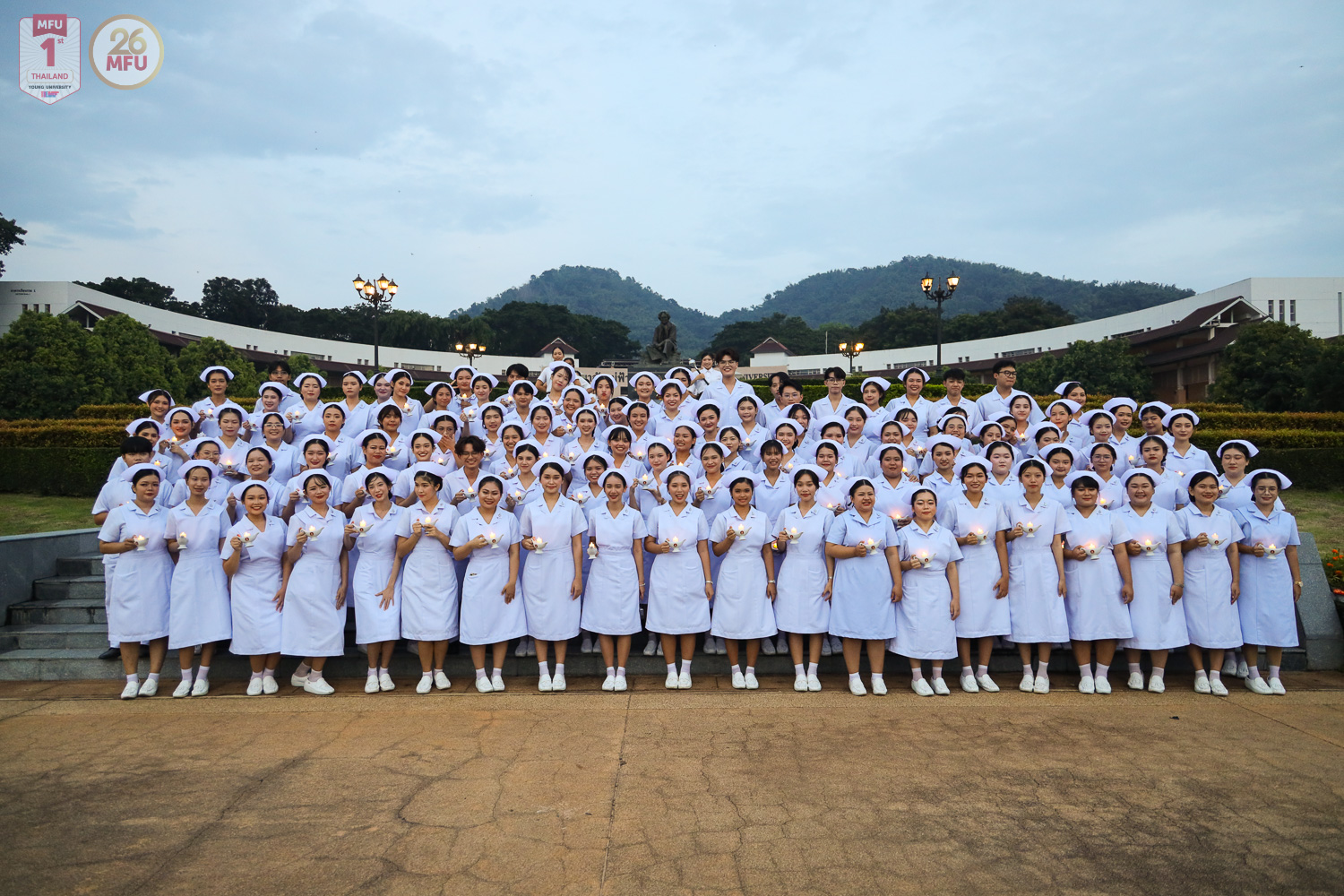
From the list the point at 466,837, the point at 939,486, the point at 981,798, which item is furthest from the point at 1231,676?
the point at 466,837

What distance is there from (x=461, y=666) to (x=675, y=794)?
3.00 meters

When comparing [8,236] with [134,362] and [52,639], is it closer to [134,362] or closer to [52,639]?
[134,362]

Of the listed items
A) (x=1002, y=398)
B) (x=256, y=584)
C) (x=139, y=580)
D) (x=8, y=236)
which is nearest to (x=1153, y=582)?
(x=1002, y=398)

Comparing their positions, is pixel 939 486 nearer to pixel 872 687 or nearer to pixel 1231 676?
pixel 872 687

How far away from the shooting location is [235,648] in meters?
6.00

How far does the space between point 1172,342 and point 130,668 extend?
4653cm

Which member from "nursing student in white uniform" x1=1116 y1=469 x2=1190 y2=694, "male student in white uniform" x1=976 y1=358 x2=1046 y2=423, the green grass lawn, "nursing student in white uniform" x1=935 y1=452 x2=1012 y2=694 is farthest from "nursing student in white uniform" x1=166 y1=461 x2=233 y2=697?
"male student in white uniform" x1=976 y1=358 x2=1046 y2=423

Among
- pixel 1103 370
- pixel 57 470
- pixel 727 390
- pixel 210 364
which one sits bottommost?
pixel 57 470

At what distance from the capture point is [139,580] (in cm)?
610

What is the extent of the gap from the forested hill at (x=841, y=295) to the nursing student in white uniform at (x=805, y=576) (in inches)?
3427

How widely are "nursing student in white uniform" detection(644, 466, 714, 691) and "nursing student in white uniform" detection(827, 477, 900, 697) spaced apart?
107 cm

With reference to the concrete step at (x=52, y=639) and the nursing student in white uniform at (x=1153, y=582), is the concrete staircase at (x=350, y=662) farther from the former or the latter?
Result: the nursing student in white uniform at (x=1153, y=582)

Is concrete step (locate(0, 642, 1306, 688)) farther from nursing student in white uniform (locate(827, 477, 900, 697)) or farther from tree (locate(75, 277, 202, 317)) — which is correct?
tree (locate(75, 277, 202, 317))

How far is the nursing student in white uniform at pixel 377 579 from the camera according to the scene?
6043mm
